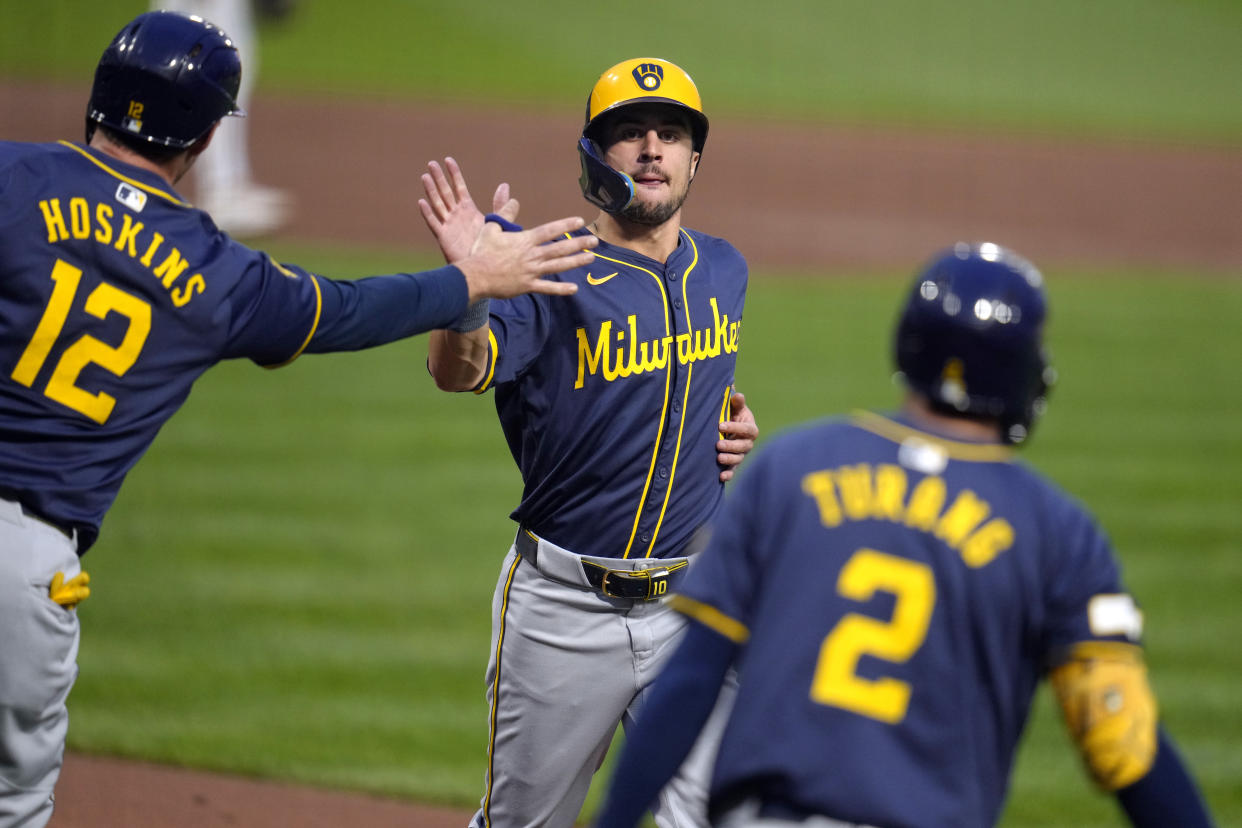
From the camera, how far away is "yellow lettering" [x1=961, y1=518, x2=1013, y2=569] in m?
2.38

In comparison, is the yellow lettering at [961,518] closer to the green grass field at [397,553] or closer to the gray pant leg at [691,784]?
the gray pant leg at [691,784]

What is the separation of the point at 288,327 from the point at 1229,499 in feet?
27.3

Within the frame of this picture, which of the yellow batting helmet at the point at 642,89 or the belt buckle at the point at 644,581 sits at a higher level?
the yellow batting helmet at the point at 642,89

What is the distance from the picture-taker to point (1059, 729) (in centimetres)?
700

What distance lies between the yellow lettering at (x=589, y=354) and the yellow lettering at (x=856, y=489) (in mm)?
1502

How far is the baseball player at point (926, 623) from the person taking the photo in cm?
239

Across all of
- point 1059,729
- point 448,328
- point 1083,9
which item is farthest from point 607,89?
point 1083,9

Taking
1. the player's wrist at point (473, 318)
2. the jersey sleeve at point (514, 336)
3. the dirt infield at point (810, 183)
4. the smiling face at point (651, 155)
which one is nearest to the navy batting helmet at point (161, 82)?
the player's wrist at point (473, 318)

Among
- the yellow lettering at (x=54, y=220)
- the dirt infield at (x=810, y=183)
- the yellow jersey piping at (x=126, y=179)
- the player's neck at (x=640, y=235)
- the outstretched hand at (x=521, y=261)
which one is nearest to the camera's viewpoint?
the yellow lettering at (x=54, y=220)

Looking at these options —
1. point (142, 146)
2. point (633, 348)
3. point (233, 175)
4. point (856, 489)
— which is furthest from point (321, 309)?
point (233, 175)

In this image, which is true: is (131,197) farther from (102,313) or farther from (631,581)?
(631,581)

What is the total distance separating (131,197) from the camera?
129 inches

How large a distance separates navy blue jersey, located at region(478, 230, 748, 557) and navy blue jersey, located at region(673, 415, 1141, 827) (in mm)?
1448

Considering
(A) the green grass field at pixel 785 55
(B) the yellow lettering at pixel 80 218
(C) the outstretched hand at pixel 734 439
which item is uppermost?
(A) the green grass field at pixel 785 55
